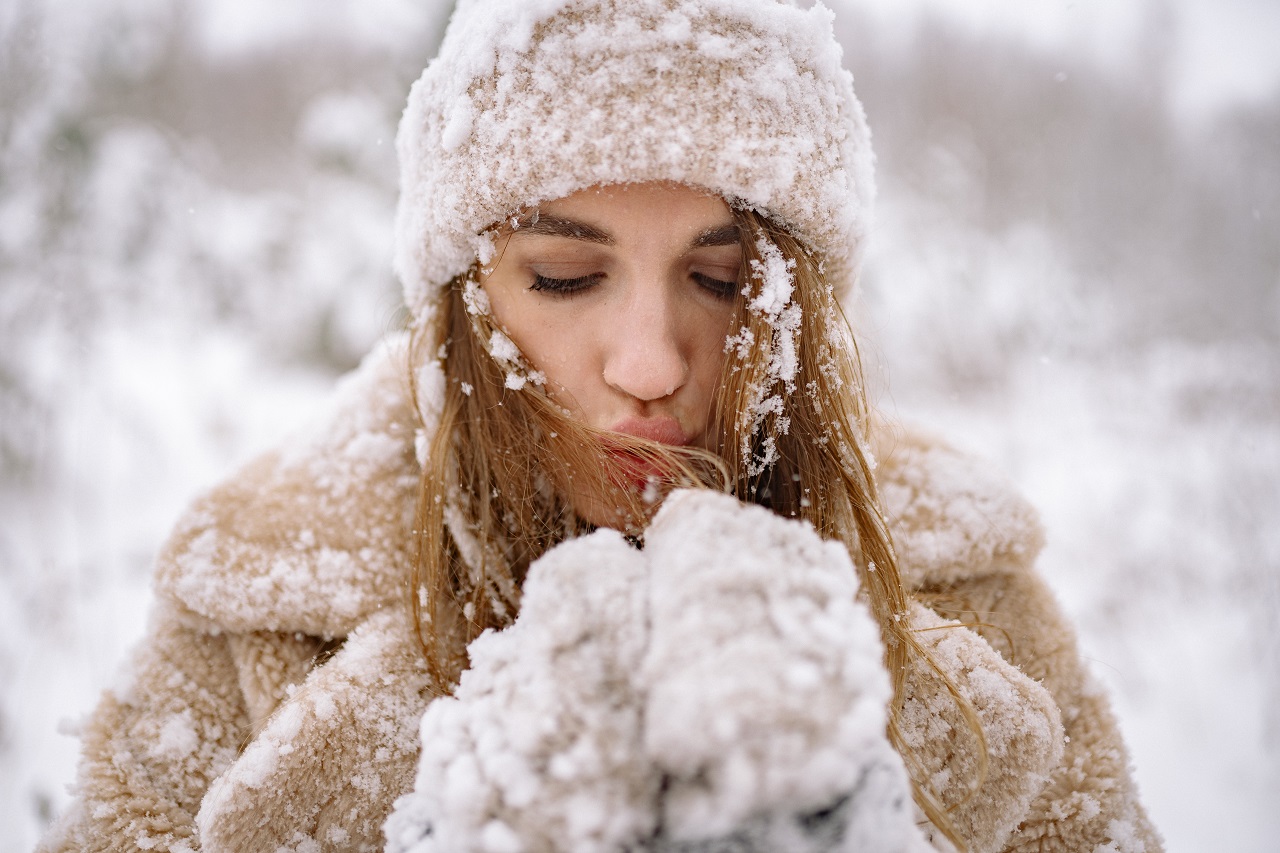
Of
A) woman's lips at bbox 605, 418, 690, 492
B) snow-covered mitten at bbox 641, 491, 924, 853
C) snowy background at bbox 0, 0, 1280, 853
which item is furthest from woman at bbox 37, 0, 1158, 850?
snowy background at bbox 0, 0, 1280, 853

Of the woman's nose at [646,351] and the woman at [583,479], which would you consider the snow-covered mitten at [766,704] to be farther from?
the woman's nose at [646,351]

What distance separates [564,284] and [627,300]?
0.12 metres

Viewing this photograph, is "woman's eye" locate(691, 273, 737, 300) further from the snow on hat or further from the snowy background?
the snowy background

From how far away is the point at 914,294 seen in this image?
6180 mm

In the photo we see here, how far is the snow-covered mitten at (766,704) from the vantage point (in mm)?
535

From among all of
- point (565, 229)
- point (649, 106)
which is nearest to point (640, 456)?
point (565, 229)

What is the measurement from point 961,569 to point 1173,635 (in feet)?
9.74

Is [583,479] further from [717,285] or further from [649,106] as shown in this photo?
[649,106]

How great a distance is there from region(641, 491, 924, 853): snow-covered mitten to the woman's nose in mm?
399

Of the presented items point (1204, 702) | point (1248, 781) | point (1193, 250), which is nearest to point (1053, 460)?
point (1204, 702)

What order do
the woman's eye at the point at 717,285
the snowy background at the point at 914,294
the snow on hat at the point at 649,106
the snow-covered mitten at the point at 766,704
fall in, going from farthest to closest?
the snowy background at the point at 914,294 < the woman's eye at the point at 717,285 < the snow on hat at the point at 649,106 < the snow-covered mitten at the point at 766,704

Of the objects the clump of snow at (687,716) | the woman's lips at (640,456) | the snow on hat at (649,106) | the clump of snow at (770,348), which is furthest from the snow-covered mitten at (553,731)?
the snow on hat at (649,106)

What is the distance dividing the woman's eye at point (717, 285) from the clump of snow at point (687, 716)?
1.69 feet

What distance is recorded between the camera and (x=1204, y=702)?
115 inches
